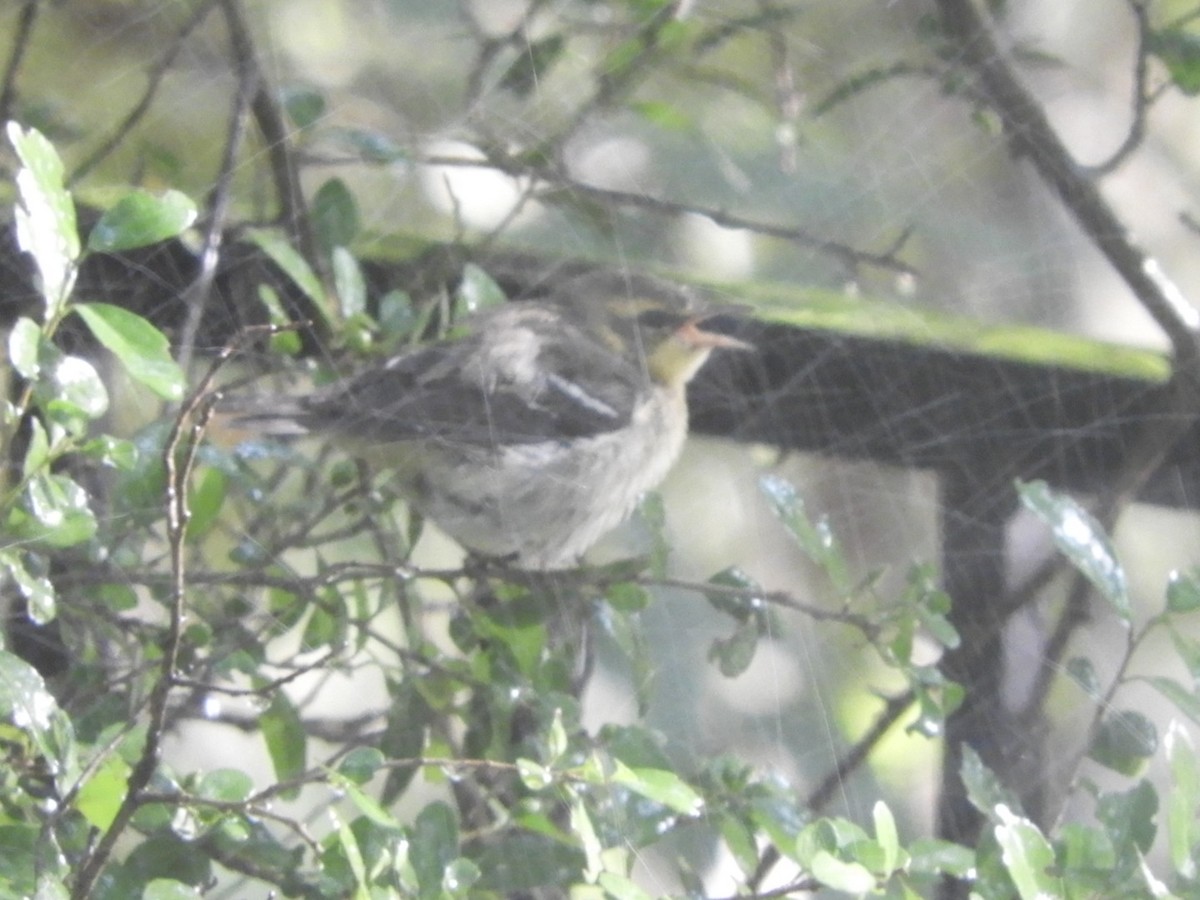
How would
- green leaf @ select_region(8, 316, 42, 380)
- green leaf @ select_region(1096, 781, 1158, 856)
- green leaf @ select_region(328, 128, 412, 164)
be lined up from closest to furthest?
green leaf @ select_region(8, 316, 42, 380)
green leaf @ select_region(1096, 781, 1158, 856)
green leaf @ select_region(328, 128, 412, 164)

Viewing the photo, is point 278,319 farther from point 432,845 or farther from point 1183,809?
point 1183,809

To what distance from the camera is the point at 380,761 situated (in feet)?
1.54

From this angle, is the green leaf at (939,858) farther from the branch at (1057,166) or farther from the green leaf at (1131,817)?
the branch at (1057,166)

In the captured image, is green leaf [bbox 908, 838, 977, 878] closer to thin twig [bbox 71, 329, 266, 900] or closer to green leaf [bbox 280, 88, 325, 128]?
thin twig [bbox 71, 329, 266, 900]

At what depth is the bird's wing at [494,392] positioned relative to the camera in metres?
0.65

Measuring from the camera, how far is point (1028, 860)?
1.55 feet

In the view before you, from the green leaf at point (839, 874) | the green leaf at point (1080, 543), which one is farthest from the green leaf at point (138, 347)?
the green leaf at point (1080, 543)

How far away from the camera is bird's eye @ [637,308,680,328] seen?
0.71m

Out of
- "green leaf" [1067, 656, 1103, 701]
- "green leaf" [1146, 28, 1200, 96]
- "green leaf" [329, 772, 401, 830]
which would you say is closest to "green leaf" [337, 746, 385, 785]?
"green leaf" [329, 772, 401, 830]

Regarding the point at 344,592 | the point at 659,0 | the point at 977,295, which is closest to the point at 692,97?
the point at 659,0

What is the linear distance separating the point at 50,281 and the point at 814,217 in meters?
0.34

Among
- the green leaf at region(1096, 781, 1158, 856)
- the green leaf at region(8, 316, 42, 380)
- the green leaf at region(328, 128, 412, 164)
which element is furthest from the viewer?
the green leaf at region(328, 128, 412, 164)

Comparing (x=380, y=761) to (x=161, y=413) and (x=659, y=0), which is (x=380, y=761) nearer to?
(x=161, y=413)

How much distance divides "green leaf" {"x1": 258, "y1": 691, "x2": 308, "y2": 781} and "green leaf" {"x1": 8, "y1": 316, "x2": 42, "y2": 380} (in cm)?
21
